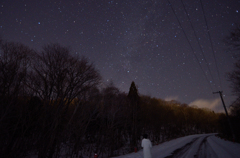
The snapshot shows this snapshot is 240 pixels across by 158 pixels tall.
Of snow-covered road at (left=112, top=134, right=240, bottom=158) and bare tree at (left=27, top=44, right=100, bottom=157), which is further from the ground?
bare tree at (left=27, top=44, right=100, bottom=157)

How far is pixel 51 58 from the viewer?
548 inches

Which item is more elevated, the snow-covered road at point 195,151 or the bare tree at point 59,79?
the bare tree at point 59,79

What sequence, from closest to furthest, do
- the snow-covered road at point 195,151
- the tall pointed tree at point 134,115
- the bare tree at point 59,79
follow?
the snow-covered road at point 195,151 < the bare tree at point 59,79 < the tall pointed tree at point 134,115

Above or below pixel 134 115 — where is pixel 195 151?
below

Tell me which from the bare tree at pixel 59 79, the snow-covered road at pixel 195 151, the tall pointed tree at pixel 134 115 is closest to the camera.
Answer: the snow-covered road at pixel 195 151

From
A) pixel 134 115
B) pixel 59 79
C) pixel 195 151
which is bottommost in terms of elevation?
pixel 195 151

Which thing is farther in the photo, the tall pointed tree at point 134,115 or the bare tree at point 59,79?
the tall pointed tree at point 134,115

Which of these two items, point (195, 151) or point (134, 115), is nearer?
point (195, 151)

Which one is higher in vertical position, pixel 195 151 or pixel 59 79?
pixel 59 79

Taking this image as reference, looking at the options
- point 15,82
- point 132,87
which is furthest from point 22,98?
point 132,87

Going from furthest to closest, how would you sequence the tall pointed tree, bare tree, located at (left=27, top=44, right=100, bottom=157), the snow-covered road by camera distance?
the tall pointed tree < bare tree, located at (left=27, top=44, right=100, bottom=157) < the snow-covered road

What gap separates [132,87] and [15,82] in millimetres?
24067

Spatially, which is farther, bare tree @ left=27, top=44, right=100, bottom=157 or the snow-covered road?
bare tree @ left=27, top=44, right=100, bottom=157

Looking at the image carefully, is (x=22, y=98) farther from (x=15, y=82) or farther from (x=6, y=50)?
(x=6, y=50)
